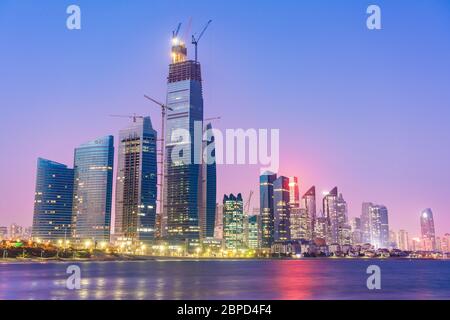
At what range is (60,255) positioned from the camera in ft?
551
